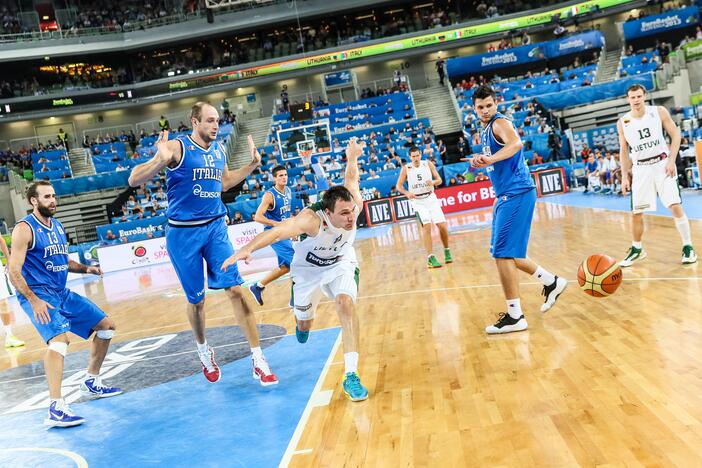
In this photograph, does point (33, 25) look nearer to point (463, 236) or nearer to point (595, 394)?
point (463, 236)

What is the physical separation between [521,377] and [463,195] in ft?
61.6

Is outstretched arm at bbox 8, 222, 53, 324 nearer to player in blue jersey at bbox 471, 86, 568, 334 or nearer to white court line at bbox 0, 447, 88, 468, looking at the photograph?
white court line at bbox 0, 447, 88, 468

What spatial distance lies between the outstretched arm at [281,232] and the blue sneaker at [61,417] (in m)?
1.82

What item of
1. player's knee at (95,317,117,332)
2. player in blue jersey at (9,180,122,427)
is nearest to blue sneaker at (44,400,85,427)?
player in blue jersey at (9,180,122,427)

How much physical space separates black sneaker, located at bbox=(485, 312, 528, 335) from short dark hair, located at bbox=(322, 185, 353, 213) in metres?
2.07

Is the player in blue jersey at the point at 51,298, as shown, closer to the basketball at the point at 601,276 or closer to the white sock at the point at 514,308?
the white sock at the point at 514,308

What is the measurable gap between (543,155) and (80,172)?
24.9 meters

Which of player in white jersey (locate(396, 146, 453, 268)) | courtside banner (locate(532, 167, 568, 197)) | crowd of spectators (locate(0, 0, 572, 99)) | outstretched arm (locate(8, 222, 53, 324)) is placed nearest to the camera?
outstretched arm (locate(8, 222, 53, 324))

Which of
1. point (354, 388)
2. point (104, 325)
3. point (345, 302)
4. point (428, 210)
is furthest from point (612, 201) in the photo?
point (104, 325)

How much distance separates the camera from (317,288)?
523 cm

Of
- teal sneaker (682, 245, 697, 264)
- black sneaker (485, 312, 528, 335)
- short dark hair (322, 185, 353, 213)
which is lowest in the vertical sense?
teal sneaker (682, 245, 697, 264)

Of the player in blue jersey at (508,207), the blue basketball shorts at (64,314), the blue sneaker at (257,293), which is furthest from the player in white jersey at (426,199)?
the blue basketball shorts at (64,314)

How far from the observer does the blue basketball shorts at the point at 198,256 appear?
213 inches

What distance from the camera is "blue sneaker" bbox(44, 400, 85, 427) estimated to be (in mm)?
4980
